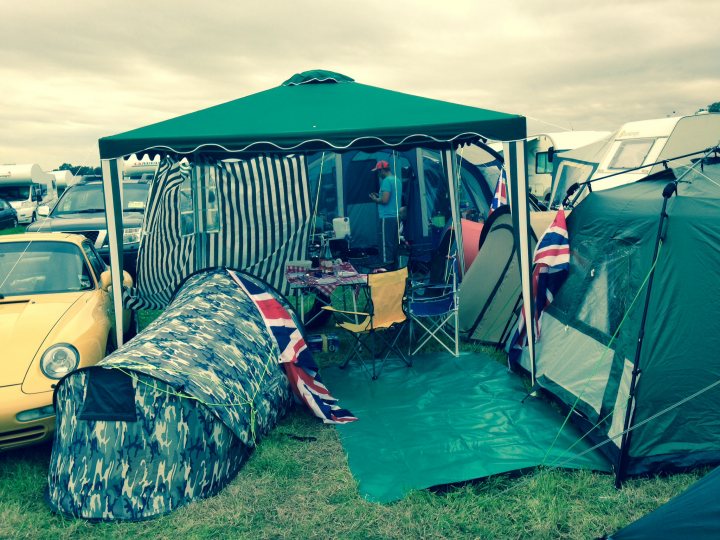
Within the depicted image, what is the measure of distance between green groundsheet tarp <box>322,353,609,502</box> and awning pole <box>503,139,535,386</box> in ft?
1.77

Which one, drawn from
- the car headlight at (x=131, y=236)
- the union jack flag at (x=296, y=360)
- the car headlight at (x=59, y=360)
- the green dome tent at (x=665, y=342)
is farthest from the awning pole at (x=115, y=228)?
the car headlight at (x=131, y=236)

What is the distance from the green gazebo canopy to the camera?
5211mm

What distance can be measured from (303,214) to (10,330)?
3.75 m

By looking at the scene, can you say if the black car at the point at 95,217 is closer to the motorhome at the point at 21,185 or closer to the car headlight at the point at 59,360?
the car headlight at the point at 59,360

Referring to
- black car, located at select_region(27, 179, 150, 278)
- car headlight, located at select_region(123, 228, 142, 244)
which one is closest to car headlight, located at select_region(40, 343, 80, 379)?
→ black car, located at select_region(27, 179, 150, 278)

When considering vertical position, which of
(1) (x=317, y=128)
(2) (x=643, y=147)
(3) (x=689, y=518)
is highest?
(2) (x=643, y=147)

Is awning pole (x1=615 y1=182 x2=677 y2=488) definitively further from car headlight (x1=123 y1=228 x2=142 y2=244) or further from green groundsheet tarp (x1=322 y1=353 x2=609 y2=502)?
car headlight (x1=123 y1=228 x2=142 y2=244)

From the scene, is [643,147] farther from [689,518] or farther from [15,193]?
[15,193]

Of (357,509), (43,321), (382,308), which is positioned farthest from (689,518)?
(43,321)

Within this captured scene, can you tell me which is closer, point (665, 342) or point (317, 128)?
point (665, 342)

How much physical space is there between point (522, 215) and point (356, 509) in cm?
277

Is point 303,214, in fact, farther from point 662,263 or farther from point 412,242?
point 662,263

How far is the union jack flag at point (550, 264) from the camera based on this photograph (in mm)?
4949

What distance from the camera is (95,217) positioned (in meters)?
9.86
